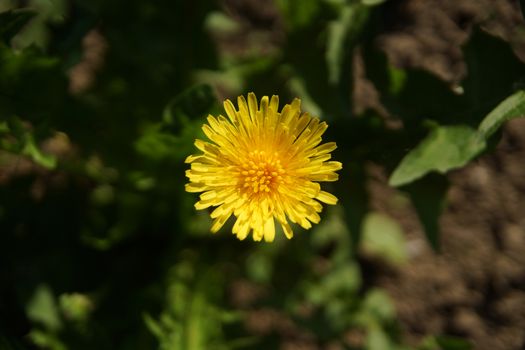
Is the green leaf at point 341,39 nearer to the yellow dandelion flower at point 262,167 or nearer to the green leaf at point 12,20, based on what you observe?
the yellow dandelion flower at point 262,167

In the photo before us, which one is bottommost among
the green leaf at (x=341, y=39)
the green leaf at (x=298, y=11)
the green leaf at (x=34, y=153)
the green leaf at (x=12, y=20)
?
the green leaf at (x=34, y=153)

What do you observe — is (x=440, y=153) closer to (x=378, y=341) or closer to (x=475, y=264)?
(x=378, y=341)

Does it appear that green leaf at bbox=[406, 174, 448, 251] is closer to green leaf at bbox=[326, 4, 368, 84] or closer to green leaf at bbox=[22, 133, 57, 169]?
green leaf at bbox=[326, 4, 368, 84]

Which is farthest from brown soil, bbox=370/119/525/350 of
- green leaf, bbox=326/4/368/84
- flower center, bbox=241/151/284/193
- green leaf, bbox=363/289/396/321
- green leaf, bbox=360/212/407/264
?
flower center, bbox=241/151/284/193

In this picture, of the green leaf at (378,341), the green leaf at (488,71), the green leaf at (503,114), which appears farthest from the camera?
the green leaf at (378,341)

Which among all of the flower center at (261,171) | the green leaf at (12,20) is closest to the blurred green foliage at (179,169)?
the green leaf at (12,20)

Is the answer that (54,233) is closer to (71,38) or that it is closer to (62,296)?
(62,296)

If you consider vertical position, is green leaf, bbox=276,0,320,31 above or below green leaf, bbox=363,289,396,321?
above
